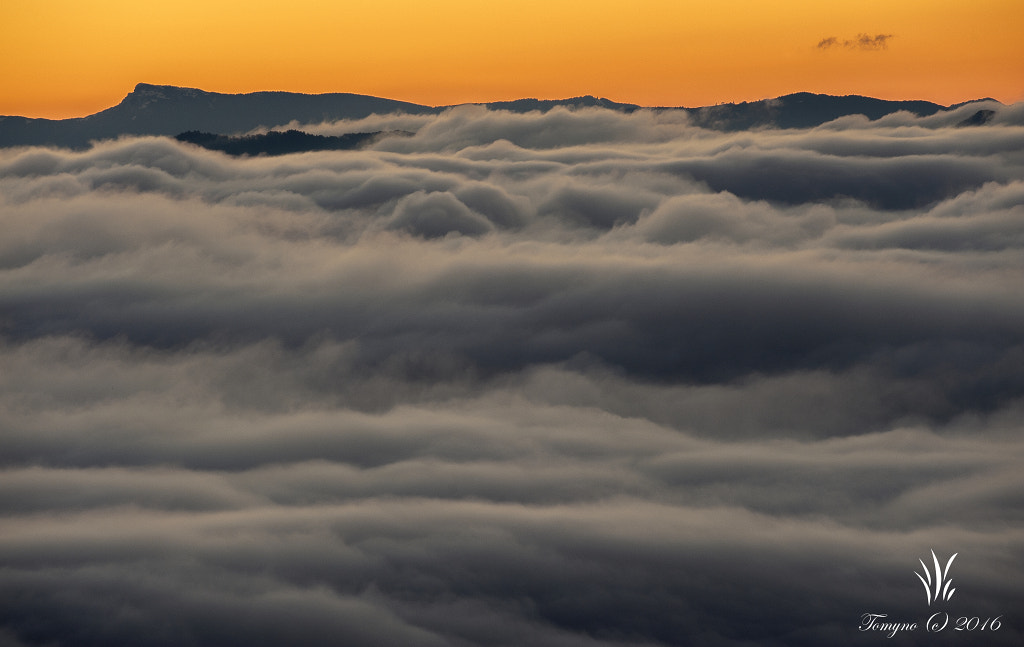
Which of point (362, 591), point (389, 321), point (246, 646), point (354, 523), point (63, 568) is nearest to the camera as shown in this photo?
point (246, 646)

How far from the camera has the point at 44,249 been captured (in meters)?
180

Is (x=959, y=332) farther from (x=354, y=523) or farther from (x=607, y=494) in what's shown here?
(x=354, y=523)

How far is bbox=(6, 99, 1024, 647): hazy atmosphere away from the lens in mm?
37062

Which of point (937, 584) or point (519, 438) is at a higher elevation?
point (519, 438)

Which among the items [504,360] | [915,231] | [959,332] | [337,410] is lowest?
[337,410]

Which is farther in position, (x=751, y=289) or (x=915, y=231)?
(x=915, y=231)

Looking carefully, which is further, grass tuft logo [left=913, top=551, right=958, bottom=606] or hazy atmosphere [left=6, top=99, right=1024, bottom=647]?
hazy atmosphere [left=6, top=99, right=1024, bottom=647]

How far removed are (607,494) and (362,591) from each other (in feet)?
68.0

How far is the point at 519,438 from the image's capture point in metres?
68.2

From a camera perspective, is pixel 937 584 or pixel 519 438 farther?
pixel 519 438

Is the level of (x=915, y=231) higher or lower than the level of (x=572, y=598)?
higher

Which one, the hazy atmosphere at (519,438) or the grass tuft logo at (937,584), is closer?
the grass tuft logo at (937,584)

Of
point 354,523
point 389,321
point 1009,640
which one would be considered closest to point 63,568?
point 354,523

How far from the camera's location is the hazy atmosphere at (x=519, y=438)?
37.1 metres
